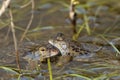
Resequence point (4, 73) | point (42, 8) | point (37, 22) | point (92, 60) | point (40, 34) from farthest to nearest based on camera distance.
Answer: point (42, 8) → point (37, 22) → point (40, 34) → point (92, 60) → point (4, 73)

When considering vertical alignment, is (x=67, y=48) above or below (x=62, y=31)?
below

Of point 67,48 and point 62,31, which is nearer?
point 67,48

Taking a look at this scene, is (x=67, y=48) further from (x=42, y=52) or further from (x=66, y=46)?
(x=42, y=52)

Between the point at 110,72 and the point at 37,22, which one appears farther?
the point at 37,22

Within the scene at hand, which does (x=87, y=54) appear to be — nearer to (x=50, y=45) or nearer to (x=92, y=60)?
(x=92, y=60)

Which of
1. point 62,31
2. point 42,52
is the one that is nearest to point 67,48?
point 42,52

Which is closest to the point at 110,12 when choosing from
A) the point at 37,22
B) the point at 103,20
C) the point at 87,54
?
the point at 103,20

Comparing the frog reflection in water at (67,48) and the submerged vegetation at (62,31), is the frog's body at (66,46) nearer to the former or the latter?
the frog reflection in water at (67,48)
